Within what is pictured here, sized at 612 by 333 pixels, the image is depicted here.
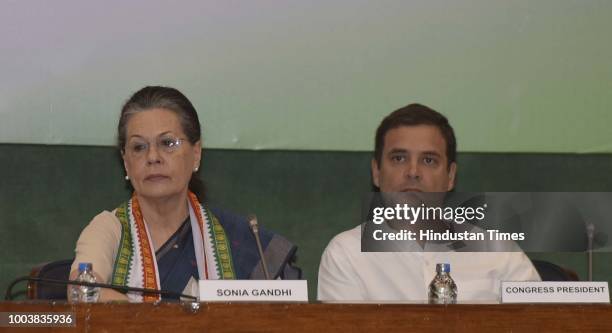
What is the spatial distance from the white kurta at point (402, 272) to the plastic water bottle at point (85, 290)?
73cm

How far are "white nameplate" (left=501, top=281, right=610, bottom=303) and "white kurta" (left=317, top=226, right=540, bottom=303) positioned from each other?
0.64m

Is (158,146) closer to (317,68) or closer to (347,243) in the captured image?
(347,243)

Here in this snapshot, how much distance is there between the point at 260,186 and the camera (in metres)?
3.64

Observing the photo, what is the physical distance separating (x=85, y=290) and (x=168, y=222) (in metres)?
0.77

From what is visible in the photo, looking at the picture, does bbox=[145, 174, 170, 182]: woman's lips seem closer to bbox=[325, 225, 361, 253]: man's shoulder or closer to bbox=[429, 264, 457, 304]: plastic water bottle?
bbox=[325, 225, 361, 253]: man's shoulder

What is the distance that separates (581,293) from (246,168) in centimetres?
169

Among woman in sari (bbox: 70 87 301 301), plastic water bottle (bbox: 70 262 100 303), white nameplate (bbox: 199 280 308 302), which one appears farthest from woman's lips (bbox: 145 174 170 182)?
white nameplate (bbox: 199 280 308 302)

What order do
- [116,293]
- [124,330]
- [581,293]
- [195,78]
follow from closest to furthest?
1. [124,330]
2. [581,293]
3. [116,293]
4. [195,78]

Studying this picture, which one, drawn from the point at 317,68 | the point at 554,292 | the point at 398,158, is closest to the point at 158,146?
the point at 398,158

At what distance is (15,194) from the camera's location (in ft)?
11.5

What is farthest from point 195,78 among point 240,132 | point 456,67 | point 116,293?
point 116,293

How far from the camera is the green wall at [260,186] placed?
11.5 feet

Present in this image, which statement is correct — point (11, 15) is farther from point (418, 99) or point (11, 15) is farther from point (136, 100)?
point (418, 99)

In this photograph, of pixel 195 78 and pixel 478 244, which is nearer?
pixel 478 244
